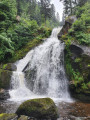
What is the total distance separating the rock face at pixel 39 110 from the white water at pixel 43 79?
4.32 m

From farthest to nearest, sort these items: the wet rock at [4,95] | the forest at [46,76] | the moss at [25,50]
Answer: the moss at [25,50]
the wet rock at [4,95]
the forest at [46,76]

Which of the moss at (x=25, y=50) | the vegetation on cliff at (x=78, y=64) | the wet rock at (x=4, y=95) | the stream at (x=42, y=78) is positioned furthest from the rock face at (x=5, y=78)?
the vegetation on cliff at (x=78, y=64)

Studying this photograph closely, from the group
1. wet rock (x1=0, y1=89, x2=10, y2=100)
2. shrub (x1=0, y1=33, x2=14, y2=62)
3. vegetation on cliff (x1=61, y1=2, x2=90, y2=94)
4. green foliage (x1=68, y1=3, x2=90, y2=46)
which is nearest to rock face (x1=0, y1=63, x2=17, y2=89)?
wet rock (x1=0, y1=89, x2=10, y2=100)

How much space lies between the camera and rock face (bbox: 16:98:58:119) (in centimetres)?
646

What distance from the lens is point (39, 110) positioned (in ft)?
21.3

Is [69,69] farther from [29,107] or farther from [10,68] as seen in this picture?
[29,107]

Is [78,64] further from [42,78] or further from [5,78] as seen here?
[5,78]

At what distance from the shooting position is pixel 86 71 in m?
11.8

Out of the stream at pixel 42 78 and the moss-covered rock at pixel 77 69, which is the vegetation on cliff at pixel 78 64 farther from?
the stream at pixel 42 78

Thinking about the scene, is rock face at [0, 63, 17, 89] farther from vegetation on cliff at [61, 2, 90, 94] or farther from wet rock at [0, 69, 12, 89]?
vegetation on cliff at [61, 2, 90, 94]

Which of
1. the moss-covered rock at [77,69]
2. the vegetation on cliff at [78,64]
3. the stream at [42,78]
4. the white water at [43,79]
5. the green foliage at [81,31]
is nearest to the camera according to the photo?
the moss-covered rock at [77,69]

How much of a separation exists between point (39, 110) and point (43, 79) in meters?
6.79

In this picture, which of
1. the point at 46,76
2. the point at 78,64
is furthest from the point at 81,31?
the point at 46,76

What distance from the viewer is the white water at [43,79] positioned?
39.5 ft
